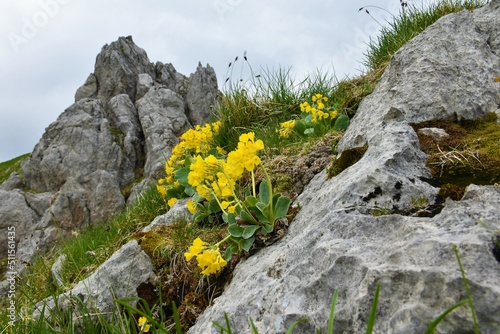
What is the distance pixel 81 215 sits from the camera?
80.3 ft

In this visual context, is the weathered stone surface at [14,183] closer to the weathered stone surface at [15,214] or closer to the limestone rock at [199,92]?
the weathered stone surface at [15,214]

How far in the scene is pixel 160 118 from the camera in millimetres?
31203

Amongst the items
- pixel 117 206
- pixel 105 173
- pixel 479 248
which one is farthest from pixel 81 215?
pixel 479 248

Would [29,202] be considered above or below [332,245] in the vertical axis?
above

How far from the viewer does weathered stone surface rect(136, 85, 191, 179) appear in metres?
29.5

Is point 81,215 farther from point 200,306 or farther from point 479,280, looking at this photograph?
point 479,280

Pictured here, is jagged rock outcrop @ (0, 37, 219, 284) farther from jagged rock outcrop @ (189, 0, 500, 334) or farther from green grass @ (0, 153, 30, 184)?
jagged rock outcrop @ (189, 0, 500, 334)

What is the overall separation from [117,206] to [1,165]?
4153cm

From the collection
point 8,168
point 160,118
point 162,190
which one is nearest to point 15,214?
point 160,118

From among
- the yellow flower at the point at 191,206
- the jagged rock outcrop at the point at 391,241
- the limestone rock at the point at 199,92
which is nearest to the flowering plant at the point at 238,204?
the jagged rock outcrop at the point at 391,241

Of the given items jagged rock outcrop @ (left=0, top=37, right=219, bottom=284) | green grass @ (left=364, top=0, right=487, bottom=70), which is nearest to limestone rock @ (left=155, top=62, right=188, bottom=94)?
jagged rock outcrop @ (left=0, top=37, right=219, bottom=284)

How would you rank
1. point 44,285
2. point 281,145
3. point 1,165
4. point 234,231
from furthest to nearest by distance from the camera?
point 1,165, point 44,285, point 281,145, point 234,231

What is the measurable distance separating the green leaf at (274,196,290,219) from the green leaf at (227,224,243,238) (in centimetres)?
25

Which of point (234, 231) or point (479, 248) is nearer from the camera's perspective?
point (479, 248)
